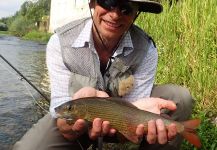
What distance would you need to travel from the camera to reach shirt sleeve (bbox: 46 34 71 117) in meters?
3.02

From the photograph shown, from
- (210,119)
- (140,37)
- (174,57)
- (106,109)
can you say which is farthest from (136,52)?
(174,57)

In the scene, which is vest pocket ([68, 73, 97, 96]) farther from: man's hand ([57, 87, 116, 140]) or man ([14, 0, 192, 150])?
man's hand ([57, 87, 116, 140])

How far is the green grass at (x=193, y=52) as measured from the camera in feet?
15.2

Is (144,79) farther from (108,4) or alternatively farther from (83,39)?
(108,4)

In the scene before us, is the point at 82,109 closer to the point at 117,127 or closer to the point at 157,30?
the point at 117,127

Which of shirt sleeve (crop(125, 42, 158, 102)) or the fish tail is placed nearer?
the fish tail

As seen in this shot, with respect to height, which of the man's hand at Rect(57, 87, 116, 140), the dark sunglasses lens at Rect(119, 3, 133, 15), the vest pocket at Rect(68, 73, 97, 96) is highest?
the dark sunglasses lens at Rect(119, 3, 133, 15)

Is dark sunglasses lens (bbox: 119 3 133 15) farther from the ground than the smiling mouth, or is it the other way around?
dark sunglasses lens (bbox: 119 3 133 15)

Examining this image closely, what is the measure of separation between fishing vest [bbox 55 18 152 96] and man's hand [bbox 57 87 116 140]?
0.22 m

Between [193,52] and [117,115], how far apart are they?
8.63ft

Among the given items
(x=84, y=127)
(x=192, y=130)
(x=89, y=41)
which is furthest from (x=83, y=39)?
(x=192, y=130)

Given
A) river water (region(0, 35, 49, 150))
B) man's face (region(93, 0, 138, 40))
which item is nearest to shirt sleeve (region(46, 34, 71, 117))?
man's face (region(93, 0, 138, 40))

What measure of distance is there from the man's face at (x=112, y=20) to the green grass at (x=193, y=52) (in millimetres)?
1393

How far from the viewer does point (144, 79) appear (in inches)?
132
